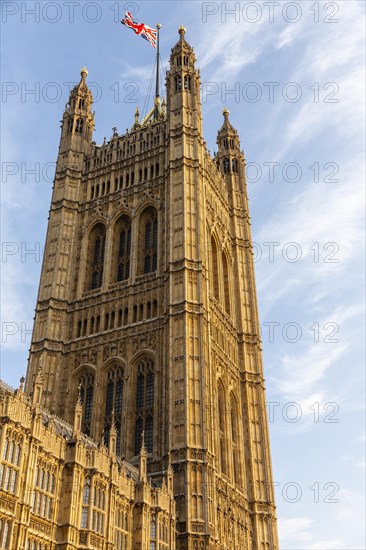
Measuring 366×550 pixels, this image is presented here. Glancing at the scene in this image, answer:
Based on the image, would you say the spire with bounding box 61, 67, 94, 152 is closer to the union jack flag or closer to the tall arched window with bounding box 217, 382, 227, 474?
the union jack flag

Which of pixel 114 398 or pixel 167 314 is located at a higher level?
pixel 167 314

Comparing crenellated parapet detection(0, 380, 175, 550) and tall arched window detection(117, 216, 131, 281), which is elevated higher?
tall arched window detection(117, 216, 131, 281)

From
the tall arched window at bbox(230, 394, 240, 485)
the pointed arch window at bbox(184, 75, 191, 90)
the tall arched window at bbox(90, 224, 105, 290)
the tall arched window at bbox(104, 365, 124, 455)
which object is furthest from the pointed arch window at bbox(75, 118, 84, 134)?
the tall arched window at bbox(230, 394, 240, 485)

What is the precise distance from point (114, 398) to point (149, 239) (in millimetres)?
13815

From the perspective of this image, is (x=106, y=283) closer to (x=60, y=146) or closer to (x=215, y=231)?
(x=215, y=231)

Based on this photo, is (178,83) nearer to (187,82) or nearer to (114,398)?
(187,82)

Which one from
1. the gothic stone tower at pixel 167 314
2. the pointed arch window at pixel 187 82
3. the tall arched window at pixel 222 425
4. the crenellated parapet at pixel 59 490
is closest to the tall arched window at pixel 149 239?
the gothic stone tower at pixel 167 314

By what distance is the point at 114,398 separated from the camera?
47.0 m

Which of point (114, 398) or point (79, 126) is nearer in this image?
point (114, 398)

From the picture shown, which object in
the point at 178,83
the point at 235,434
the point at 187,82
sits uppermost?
the point at 187,82

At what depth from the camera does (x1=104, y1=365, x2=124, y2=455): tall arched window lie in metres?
45.6

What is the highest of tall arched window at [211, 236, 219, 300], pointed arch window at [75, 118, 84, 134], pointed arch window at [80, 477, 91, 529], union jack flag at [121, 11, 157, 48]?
union jack flag at [121, 11, 157, 48]

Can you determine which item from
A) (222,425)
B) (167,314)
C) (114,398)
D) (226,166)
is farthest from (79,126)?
(222,425)

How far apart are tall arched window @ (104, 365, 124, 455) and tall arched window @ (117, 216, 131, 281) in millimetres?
8253
